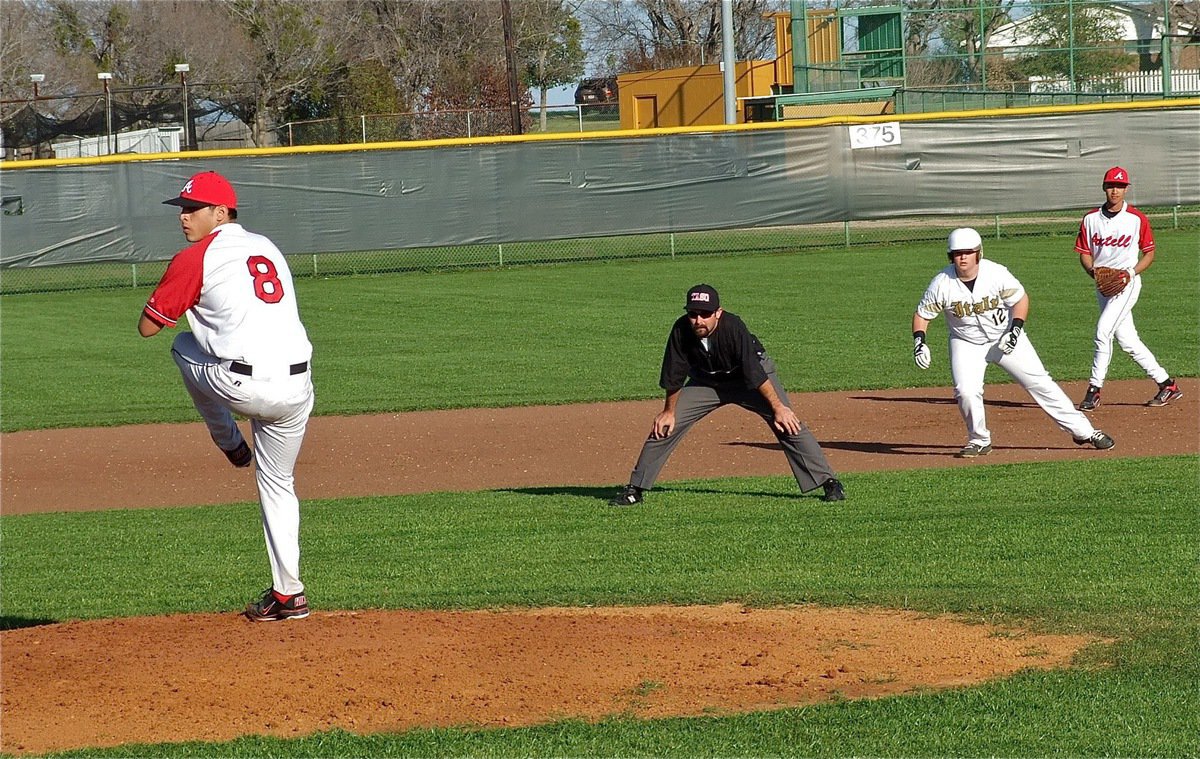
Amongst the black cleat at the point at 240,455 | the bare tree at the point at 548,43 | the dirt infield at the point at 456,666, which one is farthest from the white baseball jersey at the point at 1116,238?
the bare tree at the point at 548,43

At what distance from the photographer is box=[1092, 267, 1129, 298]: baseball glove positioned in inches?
497

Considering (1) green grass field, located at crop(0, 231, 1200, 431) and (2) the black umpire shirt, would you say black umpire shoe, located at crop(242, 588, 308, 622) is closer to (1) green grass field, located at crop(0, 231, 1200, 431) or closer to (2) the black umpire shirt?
(2) the black umpire shirt

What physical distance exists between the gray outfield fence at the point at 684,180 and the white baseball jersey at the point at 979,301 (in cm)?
1514

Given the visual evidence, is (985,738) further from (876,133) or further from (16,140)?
(16,140)

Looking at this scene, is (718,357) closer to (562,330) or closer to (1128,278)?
(1128,278)

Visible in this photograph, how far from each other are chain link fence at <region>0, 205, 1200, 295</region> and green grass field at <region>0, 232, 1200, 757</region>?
624 centimetres

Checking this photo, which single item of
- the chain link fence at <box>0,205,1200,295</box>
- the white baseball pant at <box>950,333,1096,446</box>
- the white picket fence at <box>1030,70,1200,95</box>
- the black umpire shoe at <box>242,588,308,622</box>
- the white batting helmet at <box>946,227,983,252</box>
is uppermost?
the white picket fence at <box>1030,70,1200,95</box>

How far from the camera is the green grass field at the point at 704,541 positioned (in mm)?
4945

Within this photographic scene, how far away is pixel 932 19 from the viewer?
4300 cm

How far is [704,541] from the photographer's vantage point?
27.7ft

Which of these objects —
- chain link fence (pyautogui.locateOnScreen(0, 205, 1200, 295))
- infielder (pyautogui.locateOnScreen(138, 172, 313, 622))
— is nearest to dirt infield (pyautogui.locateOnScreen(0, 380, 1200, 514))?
infielder (pyautogui.locateOnScreen(138, 172, 313, 622))

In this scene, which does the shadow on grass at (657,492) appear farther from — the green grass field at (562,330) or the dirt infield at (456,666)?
the green grass field at (562,330)

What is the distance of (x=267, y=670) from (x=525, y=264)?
21244 millimetres

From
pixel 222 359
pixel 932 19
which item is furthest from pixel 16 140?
pixel 222 359
